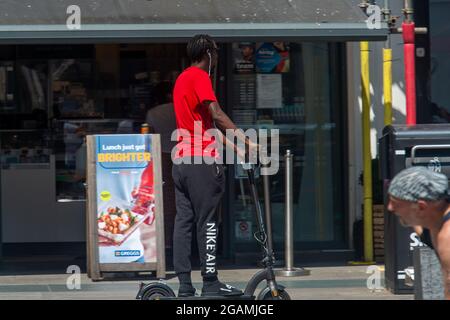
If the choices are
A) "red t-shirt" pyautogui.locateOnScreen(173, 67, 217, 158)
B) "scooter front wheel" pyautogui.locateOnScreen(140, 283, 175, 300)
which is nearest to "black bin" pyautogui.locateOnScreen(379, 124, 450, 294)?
"red t-shirt" pyautogui.locateOnScreen(173, 67, 217, 158)

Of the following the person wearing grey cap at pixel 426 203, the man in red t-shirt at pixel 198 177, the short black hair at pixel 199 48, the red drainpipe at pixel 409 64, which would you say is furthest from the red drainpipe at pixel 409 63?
the person wearing grey cap at pixel 426 203

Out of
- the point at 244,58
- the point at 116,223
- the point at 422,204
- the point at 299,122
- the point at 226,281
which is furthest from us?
the point at 299,122

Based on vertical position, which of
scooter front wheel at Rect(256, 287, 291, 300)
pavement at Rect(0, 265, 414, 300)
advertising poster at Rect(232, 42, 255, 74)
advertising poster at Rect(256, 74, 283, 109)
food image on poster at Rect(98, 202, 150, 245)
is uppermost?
advertising poster at Rect(232, 42, 255, 74)

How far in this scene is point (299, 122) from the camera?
36.2 feet

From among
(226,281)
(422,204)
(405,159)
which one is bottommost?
(226,281)

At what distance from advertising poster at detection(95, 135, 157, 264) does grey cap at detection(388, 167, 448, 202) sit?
507 centimetres

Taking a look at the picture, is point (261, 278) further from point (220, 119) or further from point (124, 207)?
point (124, 207)

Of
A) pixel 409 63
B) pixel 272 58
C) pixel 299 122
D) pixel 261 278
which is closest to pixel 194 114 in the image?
pixel 261 278

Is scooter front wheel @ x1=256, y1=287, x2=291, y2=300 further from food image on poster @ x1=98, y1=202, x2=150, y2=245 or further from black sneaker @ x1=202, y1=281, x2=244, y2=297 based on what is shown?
food image on poster @ x1=98, y1=202, x2=150, y2=245

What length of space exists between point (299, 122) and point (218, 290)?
4.28 meters

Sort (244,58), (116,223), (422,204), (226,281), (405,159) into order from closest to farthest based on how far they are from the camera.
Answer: (422,204), (405,159), (116,223), (226,281), (244,58)

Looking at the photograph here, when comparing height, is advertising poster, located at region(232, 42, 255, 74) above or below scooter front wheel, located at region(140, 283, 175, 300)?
above

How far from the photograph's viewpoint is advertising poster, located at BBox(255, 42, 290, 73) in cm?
1088

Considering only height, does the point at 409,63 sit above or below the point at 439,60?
below
